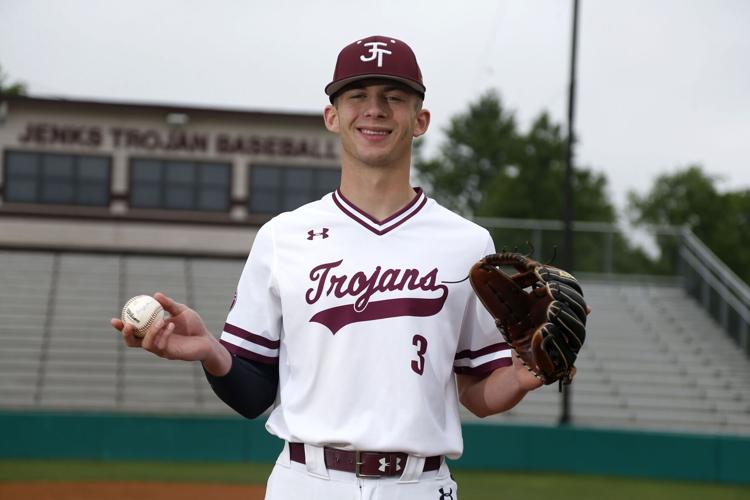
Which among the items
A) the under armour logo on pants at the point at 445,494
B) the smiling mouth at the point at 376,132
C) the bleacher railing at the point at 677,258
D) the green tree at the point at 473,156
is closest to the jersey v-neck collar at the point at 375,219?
the smiling mouth at the point at 376,132

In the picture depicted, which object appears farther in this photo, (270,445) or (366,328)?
(270,445)

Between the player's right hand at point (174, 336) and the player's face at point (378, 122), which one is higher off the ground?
the player's face at point (378, 122)

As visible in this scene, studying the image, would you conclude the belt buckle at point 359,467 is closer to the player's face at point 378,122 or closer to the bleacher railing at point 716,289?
the player's face at point 378,122

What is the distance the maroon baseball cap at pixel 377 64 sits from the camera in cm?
301

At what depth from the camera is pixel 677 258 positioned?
2331 centimetres

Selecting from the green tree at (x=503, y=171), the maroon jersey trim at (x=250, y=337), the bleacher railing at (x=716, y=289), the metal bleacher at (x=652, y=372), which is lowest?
the metal bleacher at (x=652, y=372)

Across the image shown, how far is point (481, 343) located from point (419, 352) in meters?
0.28

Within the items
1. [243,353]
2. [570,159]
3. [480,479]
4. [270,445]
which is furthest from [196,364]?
[243,353]

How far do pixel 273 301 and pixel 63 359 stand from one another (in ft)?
57.1

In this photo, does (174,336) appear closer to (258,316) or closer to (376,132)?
(258,316)

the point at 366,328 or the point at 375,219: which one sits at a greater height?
the point at 375,219

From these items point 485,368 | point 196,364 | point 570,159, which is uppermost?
point 570,159

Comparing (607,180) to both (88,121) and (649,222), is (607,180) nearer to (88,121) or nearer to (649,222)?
(649,222)

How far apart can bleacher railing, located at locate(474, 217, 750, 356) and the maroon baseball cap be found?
1651cm
